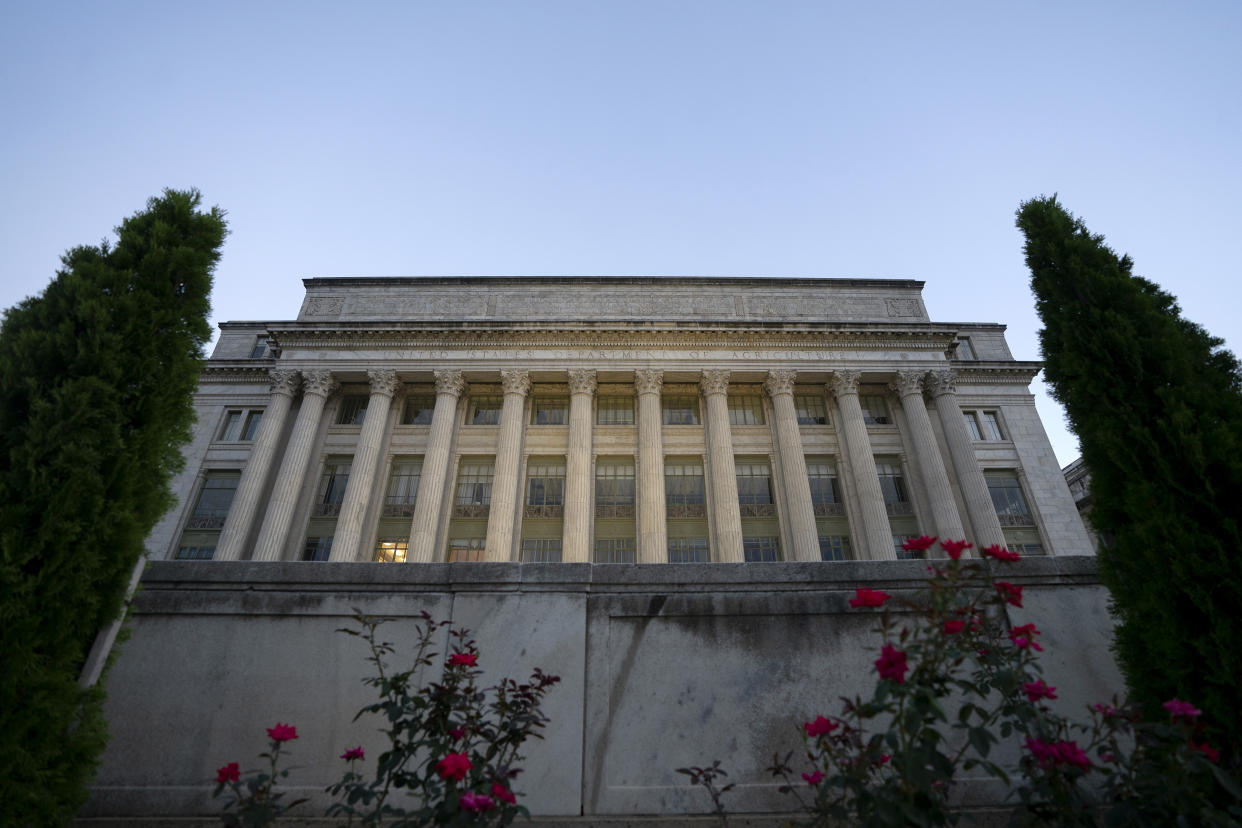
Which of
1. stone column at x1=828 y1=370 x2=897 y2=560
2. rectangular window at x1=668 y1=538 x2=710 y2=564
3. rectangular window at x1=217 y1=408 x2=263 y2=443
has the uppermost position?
rectangular window at x1=217 y1=408 x2=263 y2=443

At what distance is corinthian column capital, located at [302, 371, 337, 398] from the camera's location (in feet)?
101

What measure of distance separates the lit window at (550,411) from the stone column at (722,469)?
765 centimetres

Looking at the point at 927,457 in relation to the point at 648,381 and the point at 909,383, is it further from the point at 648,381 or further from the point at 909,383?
the point at 648,381

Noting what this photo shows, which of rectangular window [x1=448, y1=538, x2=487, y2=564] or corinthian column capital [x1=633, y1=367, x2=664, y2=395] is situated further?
corinthian column capital [x1=633, y1=367, x2=664, y2=395]

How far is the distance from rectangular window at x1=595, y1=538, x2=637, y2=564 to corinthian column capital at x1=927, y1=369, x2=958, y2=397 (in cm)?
1805

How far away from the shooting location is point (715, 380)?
31328mm

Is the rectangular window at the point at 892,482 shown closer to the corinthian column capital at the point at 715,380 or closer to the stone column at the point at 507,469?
the corinthian column capital at the point at 715,380

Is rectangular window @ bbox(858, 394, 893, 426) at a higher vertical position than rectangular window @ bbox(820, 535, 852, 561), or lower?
higher

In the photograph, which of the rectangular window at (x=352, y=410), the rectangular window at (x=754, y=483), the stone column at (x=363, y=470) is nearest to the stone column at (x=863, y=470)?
the rectangular window at (x=754, y=483)

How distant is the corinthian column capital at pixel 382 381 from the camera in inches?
1224

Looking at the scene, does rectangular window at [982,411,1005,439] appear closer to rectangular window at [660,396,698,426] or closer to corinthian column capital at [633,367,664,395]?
rectangular window at [660,396,698,426]

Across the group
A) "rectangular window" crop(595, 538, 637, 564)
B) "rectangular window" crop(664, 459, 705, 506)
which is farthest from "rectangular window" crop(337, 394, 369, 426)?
"rectangular window" crop(664, 459, 705, 506)

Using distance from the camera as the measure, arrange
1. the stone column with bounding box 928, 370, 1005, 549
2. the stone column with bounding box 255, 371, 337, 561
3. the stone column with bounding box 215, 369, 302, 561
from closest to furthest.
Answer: the stone column with bounding box 215, 369, 302, 561, the stone column with bounding box 255, 371, 337, 561, the stone column with bounding box 928, 370, 1005, 549

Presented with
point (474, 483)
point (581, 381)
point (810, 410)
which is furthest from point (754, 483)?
point (474, 483)
